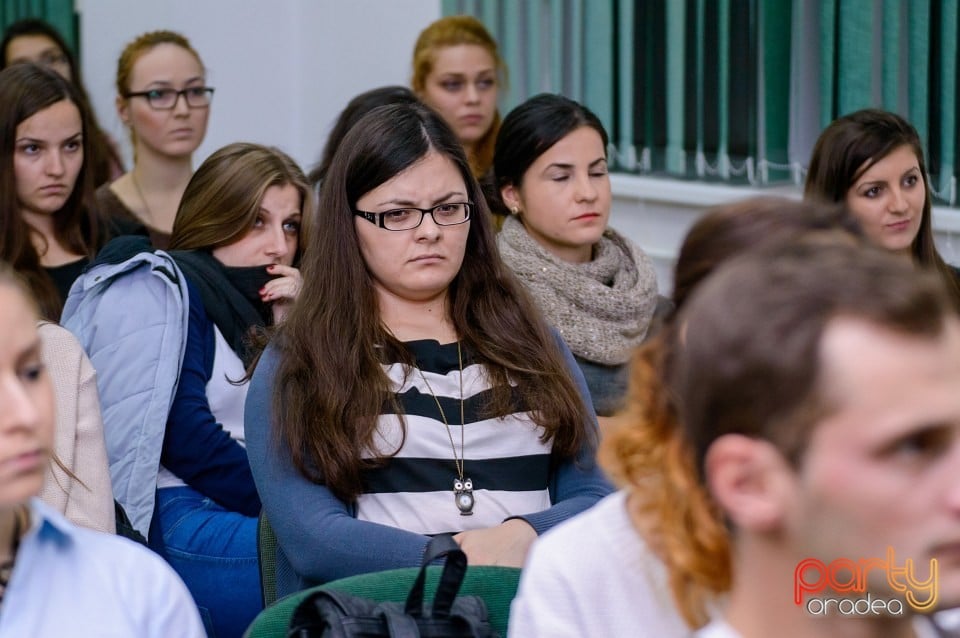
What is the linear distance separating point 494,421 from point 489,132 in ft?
7.66

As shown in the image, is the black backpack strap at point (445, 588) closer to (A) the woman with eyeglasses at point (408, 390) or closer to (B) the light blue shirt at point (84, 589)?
(B) the light blue shirt at point (84, 589)

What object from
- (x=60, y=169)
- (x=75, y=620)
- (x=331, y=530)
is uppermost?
(x=60, y=169)

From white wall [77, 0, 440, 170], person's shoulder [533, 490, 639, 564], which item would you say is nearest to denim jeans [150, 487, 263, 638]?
person's shoulder [533, 490, 639, 564]

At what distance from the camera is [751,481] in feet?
3.20

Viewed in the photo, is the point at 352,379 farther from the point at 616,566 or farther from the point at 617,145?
the point at 617,145

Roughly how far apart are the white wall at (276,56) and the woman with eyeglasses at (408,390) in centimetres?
318

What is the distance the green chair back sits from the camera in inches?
61.3

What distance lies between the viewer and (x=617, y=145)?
4562mm

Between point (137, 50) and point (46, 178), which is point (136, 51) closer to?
point (137, 50)

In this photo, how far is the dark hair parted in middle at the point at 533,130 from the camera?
3.30 metres

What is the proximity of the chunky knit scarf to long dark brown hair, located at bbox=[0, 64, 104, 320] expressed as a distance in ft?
3.54

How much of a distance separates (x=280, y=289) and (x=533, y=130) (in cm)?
79

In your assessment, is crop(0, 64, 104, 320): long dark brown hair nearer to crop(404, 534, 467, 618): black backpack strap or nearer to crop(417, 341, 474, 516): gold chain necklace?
crop(417, 341, 474, 516): gold chain necklace

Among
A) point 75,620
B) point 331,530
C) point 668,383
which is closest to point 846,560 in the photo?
point 668,383
